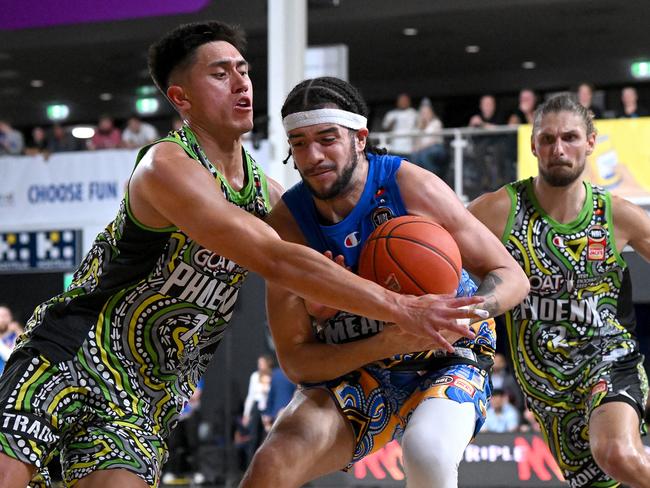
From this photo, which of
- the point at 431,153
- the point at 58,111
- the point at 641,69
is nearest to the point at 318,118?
the point at 431,153

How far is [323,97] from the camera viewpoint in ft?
14.0

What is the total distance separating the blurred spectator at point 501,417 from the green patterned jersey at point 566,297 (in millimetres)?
6774

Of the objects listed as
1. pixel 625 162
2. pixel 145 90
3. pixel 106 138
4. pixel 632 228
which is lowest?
pixel 632 228

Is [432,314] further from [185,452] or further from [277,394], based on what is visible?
[185,452]

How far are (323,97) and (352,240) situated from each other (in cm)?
56

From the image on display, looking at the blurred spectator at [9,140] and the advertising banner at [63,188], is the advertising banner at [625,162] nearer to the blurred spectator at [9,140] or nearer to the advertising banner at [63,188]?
the advertising banner at [63,188]

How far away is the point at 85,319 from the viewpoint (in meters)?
4.03

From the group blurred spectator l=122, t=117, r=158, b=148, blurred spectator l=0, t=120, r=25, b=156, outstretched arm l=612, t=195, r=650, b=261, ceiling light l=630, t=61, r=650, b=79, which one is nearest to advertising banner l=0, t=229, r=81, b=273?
blurred spectator l=122, t=117, r=158, b=148

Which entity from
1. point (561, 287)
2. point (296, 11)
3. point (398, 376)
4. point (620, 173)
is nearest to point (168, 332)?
point (398, 376)

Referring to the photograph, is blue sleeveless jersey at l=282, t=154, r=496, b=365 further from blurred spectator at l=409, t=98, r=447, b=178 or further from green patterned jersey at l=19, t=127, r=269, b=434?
blurred spectator at l=409, t=98, r=447, b=178

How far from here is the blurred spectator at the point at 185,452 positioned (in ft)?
43.4

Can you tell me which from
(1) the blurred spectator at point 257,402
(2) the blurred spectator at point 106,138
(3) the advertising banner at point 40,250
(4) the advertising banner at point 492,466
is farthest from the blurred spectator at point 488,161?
(3) the advertising banner at point 40,250

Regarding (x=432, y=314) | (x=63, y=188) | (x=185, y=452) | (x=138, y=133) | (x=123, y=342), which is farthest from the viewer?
(x=138, y=133)

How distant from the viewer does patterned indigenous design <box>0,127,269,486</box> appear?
3.88 m
